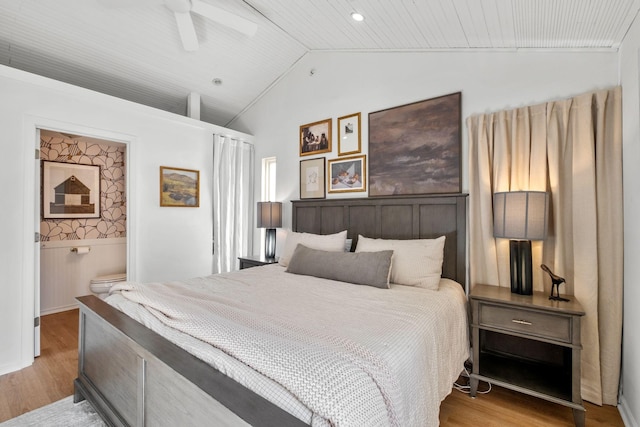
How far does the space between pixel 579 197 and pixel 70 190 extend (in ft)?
18.1

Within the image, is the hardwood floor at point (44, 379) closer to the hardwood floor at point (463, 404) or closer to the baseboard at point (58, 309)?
the hardwood floor at point (463, 404)

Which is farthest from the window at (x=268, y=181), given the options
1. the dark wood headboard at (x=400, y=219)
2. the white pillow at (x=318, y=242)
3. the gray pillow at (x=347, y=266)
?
the gray pillow at (x=347, y=266)

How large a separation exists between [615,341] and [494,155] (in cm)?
145

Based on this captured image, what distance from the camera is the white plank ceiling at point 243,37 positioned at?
6.35 ft

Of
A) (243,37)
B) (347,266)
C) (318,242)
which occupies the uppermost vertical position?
(243,37)

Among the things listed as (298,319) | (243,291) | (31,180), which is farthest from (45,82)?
(298,319)

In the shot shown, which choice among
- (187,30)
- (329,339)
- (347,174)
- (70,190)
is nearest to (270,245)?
(347,174)

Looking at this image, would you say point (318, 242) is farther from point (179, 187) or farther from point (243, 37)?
point (243, 37)

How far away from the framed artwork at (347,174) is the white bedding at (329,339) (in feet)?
4.38

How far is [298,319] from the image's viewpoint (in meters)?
1.51

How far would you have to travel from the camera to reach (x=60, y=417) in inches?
73.5

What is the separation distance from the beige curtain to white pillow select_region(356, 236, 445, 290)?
1.43 feet

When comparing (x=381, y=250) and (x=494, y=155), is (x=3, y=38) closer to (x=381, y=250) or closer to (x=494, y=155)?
(x=381, y=250)

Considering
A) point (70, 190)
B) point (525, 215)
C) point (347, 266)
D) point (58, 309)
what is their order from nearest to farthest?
point (525, 215), point (347, 266), point (58, 309), point (70, 190)
